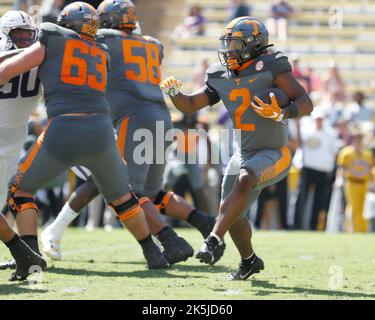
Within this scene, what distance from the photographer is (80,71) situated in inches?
218

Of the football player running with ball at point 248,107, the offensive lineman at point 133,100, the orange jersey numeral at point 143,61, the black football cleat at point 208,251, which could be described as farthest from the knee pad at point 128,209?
the orange jersey numeral at point 143,61

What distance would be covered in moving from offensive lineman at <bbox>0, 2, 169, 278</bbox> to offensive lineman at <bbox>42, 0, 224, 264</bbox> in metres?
0.73

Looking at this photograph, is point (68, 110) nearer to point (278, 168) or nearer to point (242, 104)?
point (242, 104)

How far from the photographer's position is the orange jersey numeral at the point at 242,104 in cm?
554

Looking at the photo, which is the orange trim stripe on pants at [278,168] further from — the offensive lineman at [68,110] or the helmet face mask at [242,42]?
the offensive lineman at [68,110]

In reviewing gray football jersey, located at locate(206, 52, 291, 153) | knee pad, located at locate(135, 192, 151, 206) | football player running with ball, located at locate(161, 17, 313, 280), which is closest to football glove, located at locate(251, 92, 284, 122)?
football player running with ball, located at locate(161, 17, 313, 280)

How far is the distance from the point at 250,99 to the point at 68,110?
113 centimetres

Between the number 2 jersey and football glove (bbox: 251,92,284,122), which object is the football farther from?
the number 2 jersey

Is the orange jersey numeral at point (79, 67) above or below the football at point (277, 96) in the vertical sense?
above

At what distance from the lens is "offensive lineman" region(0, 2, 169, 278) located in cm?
546

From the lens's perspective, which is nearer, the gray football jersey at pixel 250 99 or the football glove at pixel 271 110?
the football glove at pixel 271 110

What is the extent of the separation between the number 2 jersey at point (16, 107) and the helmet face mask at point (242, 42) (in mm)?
1297
